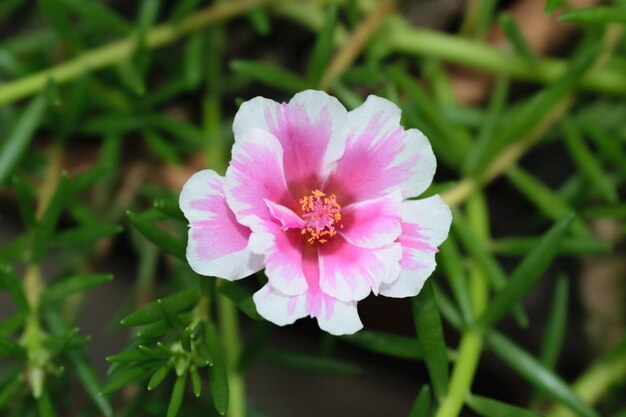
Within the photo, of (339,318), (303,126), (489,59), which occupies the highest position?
(489,59)

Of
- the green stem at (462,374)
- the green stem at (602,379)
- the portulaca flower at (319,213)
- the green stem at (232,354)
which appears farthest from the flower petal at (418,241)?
the green stem at (602,379)

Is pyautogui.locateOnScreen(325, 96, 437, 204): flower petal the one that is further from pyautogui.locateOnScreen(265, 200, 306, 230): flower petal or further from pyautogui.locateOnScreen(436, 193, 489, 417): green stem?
pyautogui.locateOnScreen(436, 193, 489, 417): green stem

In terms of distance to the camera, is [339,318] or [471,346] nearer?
[339,318]

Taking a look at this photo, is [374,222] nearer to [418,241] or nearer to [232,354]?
[418,241]

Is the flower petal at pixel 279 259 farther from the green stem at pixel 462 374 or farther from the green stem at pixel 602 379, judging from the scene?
the green stem at pixel 602 379

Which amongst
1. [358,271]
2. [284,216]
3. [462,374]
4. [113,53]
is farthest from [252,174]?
[113,53]
